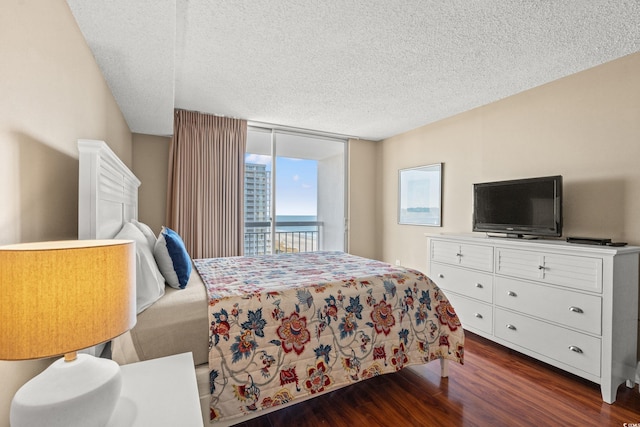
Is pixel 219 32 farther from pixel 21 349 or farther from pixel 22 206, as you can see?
pixel 21 349

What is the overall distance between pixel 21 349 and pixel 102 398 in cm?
26

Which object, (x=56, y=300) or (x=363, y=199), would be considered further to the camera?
(x=363, y=199)

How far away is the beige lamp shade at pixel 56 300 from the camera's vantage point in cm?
65

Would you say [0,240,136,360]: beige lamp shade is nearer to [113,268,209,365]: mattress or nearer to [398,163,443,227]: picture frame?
[113,268,209,365]: mattress

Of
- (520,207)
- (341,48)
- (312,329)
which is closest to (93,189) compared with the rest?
(312,329)

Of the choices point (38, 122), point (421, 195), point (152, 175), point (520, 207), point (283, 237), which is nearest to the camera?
point (38, 122)

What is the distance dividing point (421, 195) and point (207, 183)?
2.91 m

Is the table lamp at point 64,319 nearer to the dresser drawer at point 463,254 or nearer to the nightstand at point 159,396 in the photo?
the nightstand at point 159,396

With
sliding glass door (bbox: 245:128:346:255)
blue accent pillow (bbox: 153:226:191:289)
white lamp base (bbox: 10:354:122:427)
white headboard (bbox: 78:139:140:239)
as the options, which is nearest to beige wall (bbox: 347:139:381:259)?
sliding glass door (bbox: 245:128:346:255)

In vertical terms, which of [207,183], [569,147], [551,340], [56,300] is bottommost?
[551,340]

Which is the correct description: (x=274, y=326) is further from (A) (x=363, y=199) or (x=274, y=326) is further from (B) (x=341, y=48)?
(A) (x=363, y=199)

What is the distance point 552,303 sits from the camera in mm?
2324

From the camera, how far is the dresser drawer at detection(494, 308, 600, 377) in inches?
82.5

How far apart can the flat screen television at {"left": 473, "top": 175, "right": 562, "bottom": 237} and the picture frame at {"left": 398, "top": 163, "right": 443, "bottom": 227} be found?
0.76m
